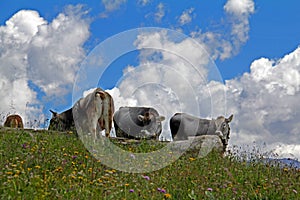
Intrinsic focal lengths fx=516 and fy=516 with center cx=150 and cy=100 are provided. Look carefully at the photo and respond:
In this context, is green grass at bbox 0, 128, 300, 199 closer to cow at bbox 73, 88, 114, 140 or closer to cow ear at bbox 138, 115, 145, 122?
cow at bbox 73, 88, 114, 140

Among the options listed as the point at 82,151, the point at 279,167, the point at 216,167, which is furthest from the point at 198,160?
the point at 82,151

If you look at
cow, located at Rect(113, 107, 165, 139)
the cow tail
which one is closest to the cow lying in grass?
cow, located at Rect(113, 107, 165, 139)

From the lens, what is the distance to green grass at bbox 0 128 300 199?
7.50 meters

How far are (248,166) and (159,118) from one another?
1140 cm

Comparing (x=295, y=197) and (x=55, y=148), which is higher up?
(x=55, y=148)

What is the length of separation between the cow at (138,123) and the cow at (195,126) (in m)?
→ 1.31

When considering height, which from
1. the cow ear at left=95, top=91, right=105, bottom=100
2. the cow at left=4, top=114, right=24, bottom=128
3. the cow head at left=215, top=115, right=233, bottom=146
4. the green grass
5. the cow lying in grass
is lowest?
the green grass

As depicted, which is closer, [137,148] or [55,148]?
[55,148]

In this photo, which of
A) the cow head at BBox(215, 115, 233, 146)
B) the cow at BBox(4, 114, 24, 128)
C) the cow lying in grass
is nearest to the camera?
the cow lying in grass

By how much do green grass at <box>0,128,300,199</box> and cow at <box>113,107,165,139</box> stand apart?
9.91 metres

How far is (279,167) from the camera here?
1294 centimetres

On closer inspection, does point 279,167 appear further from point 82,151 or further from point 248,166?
point 82,151

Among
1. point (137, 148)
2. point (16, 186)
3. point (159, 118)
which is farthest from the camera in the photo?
point (159, 118)

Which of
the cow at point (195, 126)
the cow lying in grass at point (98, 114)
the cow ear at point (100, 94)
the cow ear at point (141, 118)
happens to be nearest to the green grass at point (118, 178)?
the cow lying in grass at point (98, 114)
